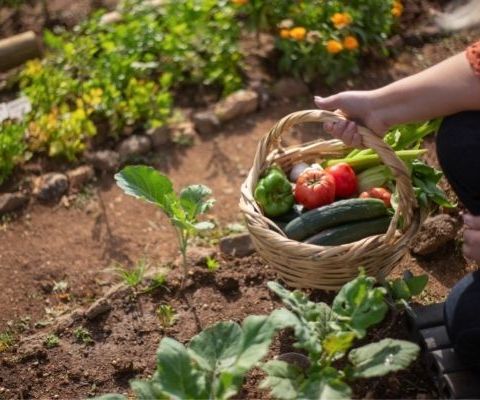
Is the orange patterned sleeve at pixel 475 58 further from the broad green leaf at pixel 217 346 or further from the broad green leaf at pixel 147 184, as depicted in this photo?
the broad green leaf at pixel 147 184

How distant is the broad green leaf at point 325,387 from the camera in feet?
7.86

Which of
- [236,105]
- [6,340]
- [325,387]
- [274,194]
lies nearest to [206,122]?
[236,105]

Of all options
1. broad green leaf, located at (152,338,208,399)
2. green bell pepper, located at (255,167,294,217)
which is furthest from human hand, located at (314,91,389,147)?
broad green leaf, located at (152,338,208,399)

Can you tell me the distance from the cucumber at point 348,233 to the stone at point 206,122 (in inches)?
73.2

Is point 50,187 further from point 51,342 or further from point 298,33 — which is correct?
point 298,33

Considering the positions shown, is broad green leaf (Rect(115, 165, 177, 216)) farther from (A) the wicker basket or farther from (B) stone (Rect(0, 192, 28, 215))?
(B) stone (Rect(0, 192, 28, 215))

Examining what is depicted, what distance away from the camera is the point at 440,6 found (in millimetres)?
5711

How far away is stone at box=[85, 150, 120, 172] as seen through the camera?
14.5ft

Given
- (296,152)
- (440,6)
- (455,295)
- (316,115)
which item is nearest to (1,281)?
(296,152)

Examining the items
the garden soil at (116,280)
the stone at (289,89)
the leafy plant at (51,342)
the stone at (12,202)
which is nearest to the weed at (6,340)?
the garden soil at (116,280)

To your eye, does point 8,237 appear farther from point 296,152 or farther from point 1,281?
point 296,152

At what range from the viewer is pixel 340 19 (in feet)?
15.4

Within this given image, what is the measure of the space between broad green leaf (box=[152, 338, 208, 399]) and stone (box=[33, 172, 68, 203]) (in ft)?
6.82

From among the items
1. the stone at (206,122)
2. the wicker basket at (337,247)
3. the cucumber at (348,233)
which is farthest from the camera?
the stone at (206,122)
